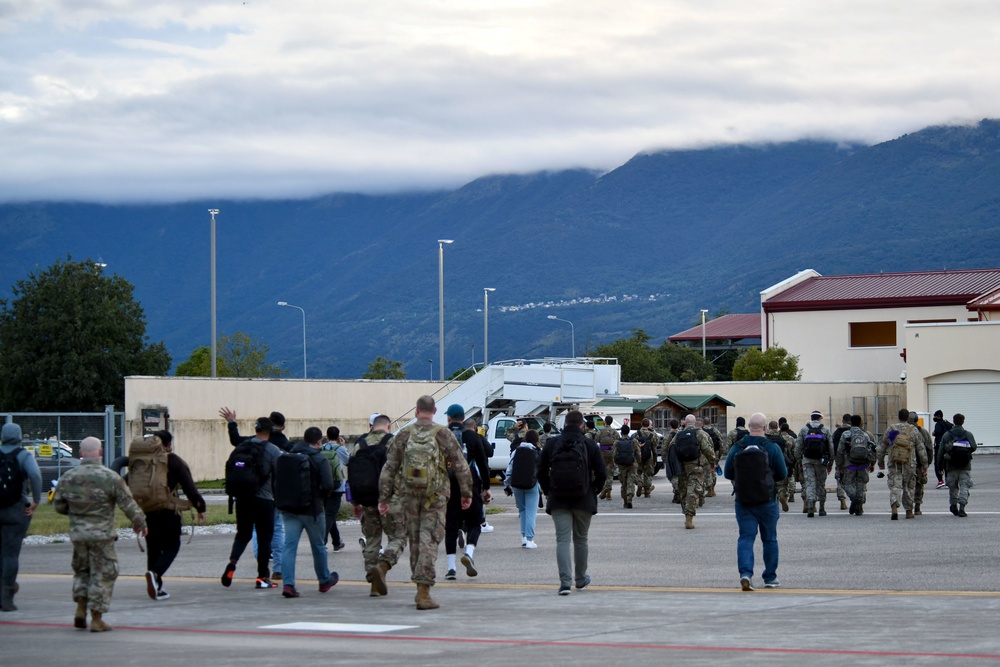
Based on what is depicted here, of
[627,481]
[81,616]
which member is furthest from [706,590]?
[627,481]

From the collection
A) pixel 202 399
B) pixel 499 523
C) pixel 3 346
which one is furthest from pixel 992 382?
pixel 3 346

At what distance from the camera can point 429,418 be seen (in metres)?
13.4

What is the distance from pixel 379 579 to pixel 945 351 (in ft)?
142

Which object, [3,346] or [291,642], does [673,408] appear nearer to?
[3,346]

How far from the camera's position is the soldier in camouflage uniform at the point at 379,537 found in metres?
13.7

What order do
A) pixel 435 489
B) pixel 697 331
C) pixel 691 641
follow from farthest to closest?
1. pixel 697 331
2. pixel 435 489
3. pixel 691 641

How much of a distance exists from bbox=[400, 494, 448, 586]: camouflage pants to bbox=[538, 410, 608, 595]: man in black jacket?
1.30 meters

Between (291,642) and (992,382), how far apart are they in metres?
46.2

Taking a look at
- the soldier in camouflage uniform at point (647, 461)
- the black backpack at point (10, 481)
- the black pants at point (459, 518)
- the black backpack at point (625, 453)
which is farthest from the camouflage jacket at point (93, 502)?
the soldier in camouflage uniform at point (647, 461)

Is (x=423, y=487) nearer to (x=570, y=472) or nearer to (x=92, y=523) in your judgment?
(x=570, y=472)

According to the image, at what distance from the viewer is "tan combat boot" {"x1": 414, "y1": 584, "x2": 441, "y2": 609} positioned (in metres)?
12.8

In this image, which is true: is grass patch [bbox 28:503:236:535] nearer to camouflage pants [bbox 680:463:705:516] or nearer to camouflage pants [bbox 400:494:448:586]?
camouflage pants [bbox 680:463:705:516]

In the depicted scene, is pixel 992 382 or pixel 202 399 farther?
pixel 992 382

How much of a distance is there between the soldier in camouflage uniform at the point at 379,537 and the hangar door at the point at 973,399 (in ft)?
137
